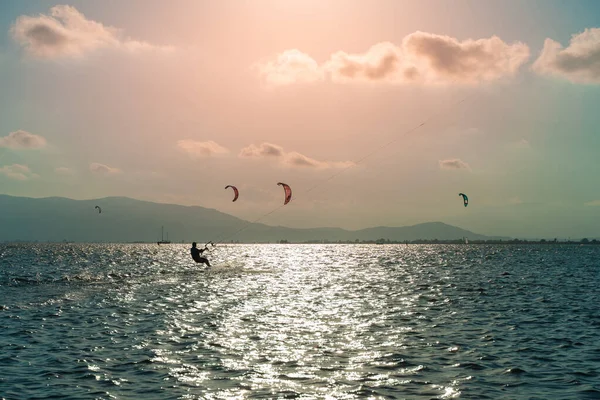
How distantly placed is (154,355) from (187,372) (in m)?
2.66

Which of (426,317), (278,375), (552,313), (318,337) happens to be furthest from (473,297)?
(278,375)

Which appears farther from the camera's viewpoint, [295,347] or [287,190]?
[287,190]

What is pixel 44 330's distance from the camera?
21.8 meters

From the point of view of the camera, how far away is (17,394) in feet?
42.5

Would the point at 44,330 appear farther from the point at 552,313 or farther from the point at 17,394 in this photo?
the point at 552,313

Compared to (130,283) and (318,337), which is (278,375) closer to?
(318,337)

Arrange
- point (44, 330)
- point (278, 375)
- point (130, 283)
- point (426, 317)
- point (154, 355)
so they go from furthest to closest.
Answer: point (130, 283)
point (426, 317)
point (44, 330)
point (154, 355)
point (278, 375)

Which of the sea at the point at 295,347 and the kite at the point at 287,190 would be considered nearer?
the sea at the point at 295,347

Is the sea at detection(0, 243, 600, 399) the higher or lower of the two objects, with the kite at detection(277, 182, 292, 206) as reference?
lower

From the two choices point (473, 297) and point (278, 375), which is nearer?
point (278, 375)

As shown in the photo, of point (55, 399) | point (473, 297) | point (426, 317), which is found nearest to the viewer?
point (55, 399)

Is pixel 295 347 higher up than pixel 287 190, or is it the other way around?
pixel 287 190

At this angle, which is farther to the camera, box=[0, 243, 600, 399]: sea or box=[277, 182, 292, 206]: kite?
box=[277, 182, 292, 206]: kite

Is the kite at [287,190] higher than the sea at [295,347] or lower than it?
higher
